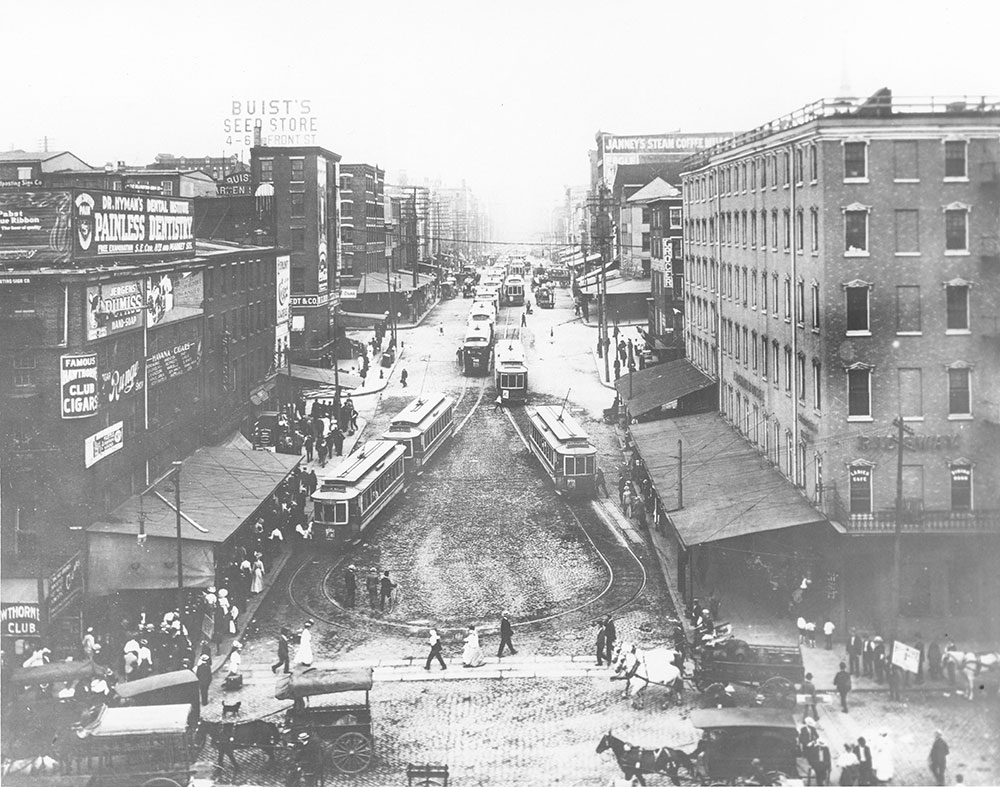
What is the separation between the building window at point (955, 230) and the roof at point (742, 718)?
1684 cm

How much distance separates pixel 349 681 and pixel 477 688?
15.9 ft

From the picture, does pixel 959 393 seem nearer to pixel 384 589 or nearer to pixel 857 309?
pixel 857 309

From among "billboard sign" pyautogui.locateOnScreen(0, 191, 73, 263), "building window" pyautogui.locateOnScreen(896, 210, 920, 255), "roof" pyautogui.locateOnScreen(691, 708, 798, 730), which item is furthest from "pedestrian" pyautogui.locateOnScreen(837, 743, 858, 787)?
"billboard sign" pyautogui.locateOnScreen(0, 191, 73, 263)

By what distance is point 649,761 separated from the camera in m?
22.3

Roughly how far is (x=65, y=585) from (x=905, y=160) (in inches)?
1071

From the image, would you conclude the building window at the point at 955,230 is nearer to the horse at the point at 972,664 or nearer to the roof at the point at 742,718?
the horse at the point at 972,664

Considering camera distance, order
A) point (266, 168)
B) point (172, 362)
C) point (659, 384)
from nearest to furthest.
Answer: point (172, 362)
point (659, 384)
point (266, 168)

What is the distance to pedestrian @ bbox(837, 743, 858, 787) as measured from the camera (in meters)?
21.6

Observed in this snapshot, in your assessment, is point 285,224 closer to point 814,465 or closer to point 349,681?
point 814,465

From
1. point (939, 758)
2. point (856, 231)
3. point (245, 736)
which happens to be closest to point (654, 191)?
point (856, 231)

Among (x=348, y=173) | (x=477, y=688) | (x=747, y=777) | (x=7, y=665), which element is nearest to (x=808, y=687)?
(x=747, y=777)

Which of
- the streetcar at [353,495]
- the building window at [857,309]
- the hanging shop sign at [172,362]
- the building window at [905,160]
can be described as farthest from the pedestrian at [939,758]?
the hanging shop sign at [172,362]

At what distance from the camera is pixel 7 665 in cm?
2723

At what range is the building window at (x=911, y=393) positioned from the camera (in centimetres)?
3356
